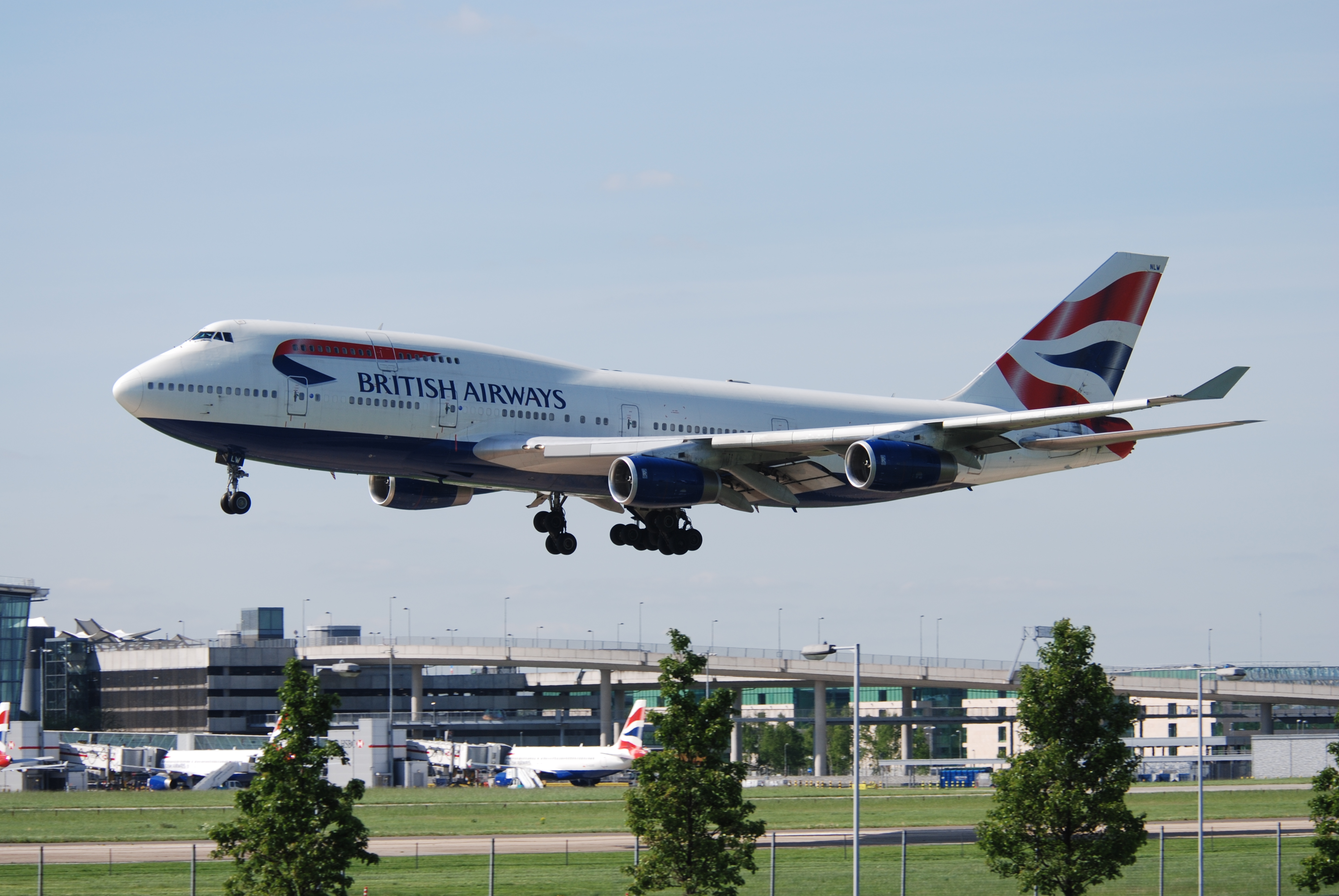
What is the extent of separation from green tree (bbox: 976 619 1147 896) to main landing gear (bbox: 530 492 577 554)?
101ft

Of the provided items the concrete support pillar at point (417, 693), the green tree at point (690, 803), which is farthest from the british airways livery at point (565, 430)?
the concrete support pillar at point (417, 693)

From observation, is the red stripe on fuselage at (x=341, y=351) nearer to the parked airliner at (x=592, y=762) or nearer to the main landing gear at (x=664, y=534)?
the main landing gear at (x=664, y=534)

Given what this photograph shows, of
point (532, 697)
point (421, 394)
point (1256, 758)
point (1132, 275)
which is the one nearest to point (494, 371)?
point (421, 394)

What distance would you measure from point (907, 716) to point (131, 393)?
4889 inches

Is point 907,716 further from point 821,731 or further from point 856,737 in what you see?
point 856,737

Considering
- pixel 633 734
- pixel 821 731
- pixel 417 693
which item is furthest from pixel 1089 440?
pixel 417 693

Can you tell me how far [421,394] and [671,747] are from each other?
22.1 metres

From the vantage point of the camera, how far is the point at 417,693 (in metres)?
178

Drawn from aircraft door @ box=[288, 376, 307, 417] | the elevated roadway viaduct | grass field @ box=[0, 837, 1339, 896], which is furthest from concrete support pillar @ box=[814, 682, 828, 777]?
aircraft door @ box=[288, 376, 307, 417]

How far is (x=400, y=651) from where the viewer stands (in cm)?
17575

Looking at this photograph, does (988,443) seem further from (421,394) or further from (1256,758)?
(1256,758)

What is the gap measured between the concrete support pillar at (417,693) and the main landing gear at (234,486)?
12948 centimetres

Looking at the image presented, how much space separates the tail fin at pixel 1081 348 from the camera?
69.4 m

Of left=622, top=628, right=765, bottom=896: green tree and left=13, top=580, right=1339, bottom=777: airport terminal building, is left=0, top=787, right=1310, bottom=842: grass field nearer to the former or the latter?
left=622, top=628, right=765, bottom=896: green tree
